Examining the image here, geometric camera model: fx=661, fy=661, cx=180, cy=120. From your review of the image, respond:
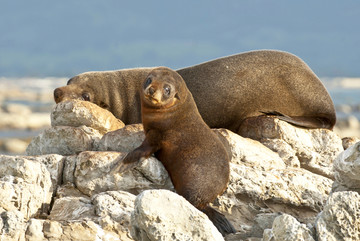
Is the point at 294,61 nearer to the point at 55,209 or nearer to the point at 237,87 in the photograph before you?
the point at 237,87

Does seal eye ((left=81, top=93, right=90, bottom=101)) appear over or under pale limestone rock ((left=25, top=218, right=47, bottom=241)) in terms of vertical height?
over

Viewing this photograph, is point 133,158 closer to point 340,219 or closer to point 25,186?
point 25,186

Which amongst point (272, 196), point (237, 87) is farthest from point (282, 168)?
point (237, 87)

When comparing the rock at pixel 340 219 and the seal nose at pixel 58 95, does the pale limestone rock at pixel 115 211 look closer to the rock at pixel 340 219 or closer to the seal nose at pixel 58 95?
the rock at pixel 340 219

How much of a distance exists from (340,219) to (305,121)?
5195 mm

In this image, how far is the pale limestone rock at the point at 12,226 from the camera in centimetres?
613

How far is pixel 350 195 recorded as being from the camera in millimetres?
6102

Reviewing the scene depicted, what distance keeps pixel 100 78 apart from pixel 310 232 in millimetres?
7545

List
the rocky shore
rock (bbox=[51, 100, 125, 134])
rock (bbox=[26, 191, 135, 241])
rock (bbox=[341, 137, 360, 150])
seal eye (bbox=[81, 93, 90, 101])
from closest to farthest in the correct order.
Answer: the rocky shore → rock (bbox=[26, 191, 135, 241]) → rock (bbox=[51, 100, 125, 134]) → rock (bbox=[341, 137, 360, 150]) → seal eye (bbox=[81, 93, 90, 101])

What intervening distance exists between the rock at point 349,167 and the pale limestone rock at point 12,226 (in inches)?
134

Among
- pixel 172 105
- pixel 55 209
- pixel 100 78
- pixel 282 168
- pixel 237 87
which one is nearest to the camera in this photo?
pixel 55 209

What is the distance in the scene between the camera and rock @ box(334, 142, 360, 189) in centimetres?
704

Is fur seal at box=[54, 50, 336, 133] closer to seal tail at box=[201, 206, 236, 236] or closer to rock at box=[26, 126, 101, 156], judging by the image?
rock at box=[26, 126, 101, 156]

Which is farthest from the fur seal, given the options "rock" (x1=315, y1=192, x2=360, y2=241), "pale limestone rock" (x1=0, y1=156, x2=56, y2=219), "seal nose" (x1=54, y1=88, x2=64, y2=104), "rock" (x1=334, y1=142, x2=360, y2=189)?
"rock" (x1=315, y1=192, x2=360, y2=241)
